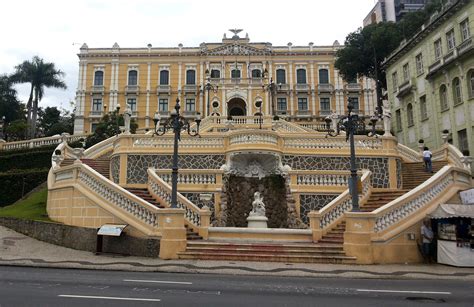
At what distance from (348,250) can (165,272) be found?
252 inches

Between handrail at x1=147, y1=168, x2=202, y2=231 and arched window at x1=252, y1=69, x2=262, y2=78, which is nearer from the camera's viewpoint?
handrail at x1=147, y1=168, x2=202, y2=231

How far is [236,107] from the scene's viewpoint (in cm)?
5253

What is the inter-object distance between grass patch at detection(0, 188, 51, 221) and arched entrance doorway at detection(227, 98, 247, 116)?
3108 cm

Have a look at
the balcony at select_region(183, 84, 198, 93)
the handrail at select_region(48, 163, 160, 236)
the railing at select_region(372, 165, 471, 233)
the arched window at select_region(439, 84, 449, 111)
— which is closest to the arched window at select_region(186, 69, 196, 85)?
the balcony at select_region(183, 84, 198, 93)

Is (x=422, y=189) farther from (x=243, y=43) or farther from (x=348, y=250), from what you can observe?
(x=243, y=43)

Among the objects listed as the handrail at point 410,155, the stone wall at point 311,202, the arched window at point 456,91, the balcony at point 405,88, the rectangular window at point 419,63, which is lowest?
the stone wall at point 311,202

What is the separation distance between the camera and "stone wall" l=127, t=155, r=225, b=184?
2047 centimetres

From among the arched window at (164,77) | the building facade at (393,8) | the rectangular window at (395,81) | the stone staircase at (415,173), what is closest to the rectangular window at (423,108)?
the rectangular window at (395,81)

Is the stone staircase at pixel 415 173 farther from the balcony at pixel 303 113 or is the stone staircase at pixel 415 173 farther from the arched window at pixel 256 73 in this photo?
the arched window at pixel 256 73

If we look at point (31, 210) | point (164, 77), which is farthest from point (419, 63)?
point (164, 77)

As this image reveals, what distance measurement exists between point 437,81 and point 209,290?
30.2 meters

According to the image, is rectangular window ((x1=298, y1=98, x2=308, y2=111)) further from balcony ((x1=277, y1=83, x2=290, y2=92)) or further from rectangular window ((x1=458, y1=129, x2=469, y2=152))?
rectangular window ((x1=458, y1=129, x2=469, y2=152))

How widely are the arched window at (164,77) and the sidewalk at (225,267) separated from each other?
45.8 meters

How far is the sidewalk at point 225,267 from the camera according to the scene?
11.9 metres
